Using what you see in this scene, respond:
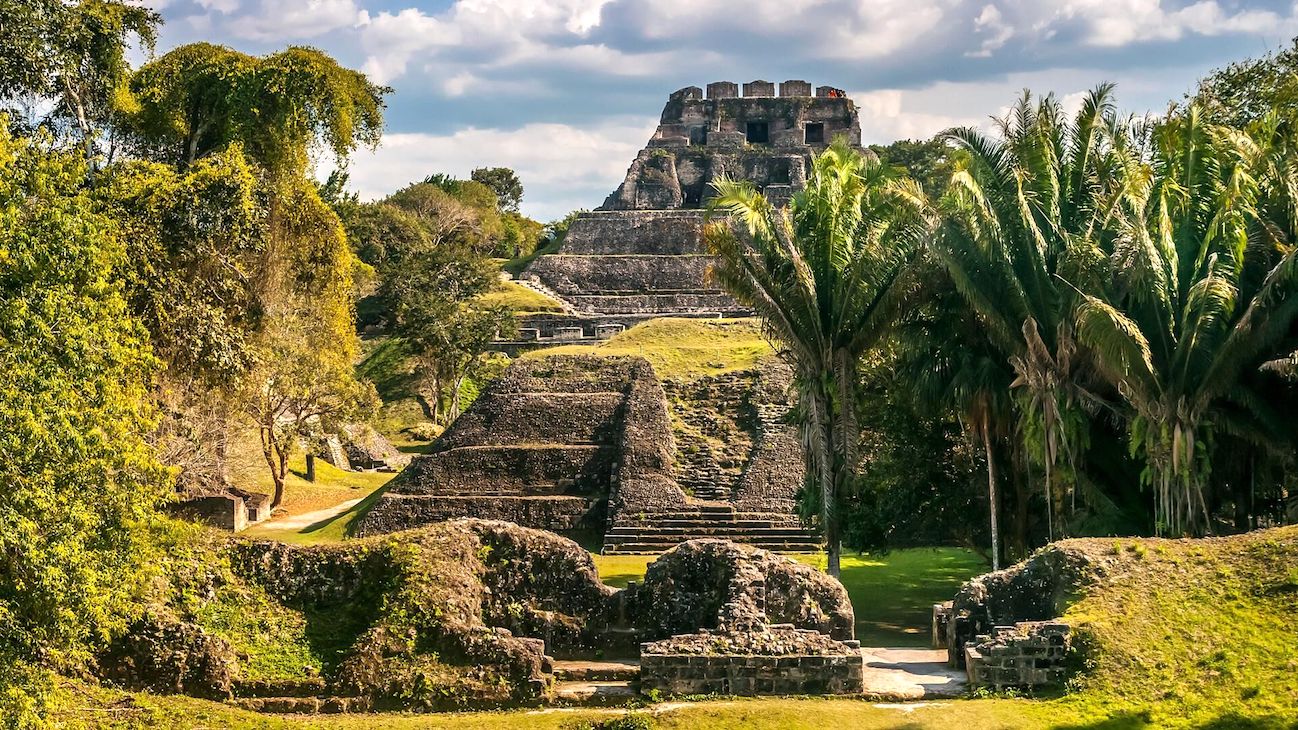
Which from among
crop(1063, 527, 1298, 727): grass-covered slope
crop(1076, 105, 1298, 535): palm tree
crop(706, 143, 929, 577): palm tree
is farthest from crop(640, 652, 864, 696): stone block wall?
crop(1076, 105, 1298, 535): palm tree

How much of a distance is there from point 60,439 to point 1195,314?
514 inches

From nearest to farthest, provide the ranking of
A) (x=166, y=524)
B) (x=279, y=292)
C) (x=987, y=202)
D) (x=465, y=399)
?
(x=166, y=524)
(x=987, y=202)
(x=279, y=292)
(x=465, y=399)

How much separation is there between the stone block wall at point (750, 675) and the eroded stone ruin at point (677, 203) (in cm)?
2893

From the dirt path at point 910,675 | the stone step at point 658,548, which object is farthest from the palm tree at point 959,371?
the stone step at point 658,548

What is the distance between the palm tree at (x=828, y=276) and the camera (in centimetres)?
1827

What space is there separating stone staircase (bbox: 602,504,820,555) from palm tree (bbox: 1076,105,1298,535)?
872 cm

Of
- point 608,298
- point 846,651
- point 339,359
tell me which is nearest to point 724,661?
point 846,651

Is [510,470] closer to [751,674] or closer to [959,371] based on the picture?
[959,371]

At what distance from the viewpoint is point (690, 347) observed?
34.0m

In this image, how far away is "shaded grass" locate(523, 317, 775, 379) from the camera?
105ft

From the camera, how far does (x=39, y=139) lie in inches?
574

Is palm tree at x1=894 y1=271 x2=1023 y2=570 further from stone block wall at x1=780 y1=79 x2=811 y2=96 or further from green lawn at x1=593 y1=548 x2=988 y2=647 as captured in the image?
stone block wall at x1=780 y1=79 x2=811 y2=96

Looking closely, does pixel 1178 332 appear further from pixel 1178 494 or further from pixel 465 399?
pixel 465 399

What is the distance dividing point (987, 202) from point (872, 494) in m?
5.16
